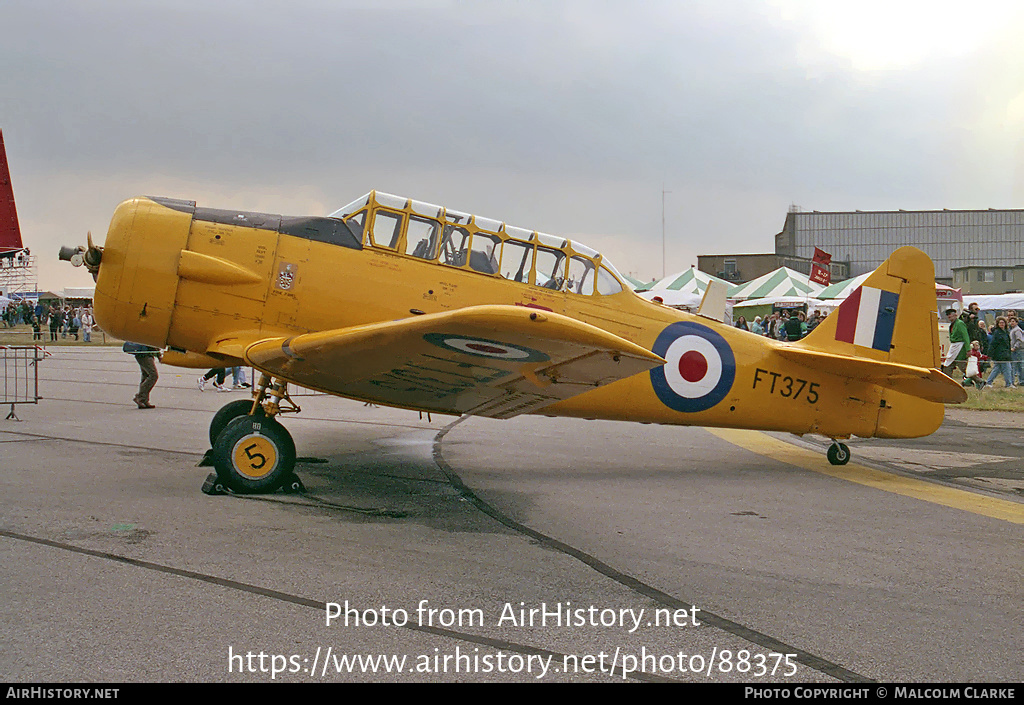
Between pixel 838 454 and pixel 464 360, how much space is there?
215 inches

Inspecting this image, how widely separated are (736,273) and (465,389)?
230 feet

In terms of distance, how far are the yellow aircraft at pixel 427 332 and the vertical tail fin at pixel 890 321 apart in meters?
0.16

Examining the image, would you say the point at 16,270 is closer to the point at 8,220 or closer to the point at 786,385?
the point at 8,220

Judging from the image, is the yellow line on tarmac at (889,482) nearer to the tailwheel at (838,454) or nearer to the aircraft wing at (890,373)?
the tailwheel at (838,454)

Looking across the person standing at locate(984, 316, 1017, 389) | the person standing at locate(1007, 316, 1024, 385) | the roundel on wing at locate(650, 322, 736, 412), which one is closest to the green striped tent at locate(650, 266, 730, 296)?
the person standing at locate(1007, 316, 1024, 385)

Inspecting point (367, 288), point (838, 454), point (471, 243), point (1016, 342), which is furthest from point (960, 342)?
point (367, 288)

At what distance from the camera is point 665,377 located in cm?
750

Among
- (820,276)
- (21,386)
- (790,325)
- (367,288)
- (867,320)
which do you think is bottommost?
(21,386)

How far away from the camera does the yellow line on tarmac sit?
652cm

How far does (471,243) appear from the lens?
6.92m

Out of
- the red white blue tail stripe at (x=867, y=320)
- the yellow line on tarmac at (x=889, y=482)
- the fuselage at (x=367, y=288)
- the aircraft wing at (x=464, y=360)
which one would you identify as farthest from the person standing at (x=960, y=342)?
the aircraft wing at (x=464, y=360)

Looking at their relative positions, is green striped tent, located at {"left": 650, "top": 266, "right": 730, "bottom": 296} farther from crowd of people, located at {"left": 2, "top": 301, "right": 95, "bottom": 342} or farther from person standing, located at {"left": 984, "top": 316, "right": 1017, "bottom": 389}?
crowd of people, located at {"left": 2, "top": 301, "right": 95, "bottom": 342}

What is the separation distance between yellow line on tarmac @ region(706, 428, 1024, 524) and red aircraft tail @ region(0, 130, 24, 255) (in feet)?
35.1
